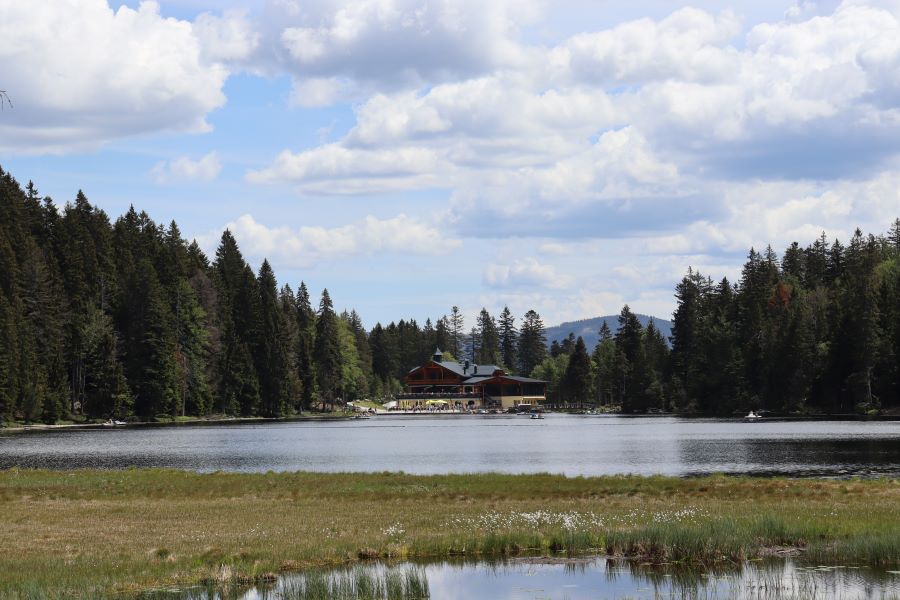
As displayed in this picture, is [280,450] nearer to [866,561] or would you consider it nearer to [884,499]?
[884,499]

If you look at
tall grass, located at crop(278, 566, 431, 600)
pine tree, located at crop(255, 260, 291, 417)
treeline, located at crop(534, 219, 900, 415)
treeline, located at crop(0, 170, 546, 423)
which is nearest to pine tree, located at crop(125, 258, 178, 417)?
treeline, located at crop(0, 170, 546, 423)

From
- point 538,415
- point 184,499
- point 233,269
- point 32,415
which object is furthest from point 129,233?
point 184,499

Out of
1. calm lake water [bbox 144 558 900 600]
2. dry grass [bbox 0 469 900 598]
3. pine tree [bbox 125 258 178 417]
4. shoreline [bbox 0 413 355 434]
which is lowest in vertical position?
shoreline [bbox 0 413 355 434]

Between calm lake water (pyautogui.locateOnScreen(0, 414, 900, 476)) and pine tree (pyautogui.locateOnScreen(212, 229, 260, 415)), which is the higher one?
pine tree (pyautogui.locateOnScreen(212, 229, 260, 415))

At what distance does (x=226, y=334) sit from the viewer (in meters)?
155

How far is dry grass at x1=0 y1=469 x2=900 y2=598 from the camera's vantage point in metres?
23.6

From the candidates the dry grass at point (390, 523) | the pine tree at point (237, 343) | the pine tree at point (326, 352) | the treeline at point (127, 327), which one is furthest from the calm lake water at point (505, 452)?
the pine tree at point (326, 352)

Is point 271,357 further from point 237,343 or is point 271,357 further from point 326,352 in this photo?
point 326,352

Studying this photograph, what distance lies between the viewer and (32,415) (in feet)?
381

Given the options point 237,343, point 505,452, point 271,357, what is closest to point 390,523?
point 505,452

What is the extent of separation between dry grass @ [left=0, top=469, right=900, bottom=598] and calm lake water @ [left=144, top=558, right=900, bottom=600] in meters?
1.09

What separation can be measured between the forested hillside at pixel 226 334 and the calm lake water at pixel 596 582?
314 ft

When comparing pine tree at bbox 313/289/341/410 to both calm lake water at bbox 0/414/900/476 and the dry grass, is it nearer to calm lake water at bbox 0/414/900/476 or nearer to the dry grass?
calm lake water at bbox 0/414/900/476

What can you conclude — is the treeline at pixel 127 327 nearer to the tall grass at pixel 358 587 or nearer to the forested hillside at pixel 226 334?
the forested hillside at pixel 226 334
